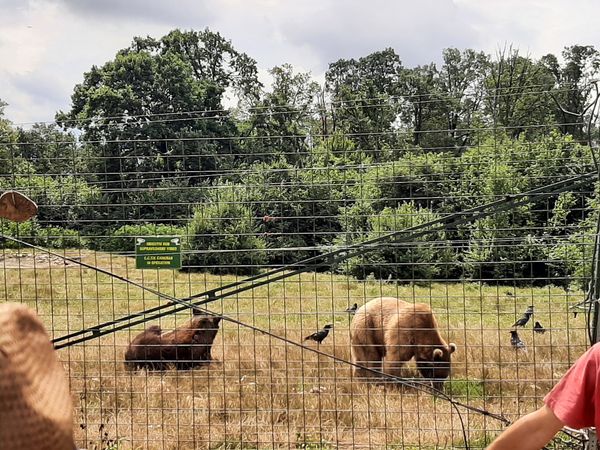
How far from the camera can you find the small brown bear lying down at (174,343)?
7.33 meters

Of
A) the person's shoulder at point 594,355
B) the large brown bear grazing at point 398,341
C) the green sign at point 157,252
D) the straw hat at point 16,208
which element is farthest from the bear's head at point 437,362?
the person's shoulder at point 594,355

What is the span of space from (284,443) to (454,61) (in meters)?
43.5

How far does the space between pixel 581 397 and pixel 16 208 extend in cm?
328

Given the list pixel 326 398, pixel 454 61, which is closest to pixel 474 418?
pixel 326 398

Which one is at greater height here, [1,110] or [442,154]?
[1,110]

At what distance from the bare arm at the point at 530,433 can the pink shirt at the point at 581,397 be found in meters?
0.03

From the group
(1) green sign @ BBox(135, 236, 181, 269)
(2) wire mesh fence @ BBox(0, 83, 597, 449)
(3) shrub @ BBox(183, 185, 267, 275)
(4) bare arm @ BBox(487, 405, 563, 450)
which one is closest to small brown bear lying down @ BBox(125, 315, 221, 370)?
(2) wire mesh fence @ BBox(0, 83, 597, 449)

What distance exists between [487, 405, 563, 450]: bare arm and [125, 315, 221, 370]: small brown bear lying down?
19.2ft

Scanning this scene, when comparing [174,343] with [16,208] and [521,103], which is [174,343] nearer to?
[16,208]

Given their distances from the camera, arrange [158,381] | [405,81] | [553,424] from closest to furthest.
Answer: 1. [553,424]
2. [158,381]
3. [405,81]

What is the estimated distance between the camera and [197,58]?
1829 inches

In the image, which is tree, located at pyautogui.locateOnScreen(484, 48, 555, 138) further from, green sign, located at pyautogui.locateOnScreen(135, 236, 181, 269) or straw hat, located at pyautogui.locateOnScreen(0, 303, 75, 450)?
straw hat, located at pyautogui.locateOnScreen(0, 303, 75, 450)

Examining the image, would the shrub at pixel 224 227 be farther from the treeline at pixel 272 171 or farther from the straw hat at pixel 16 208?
the straw hat at pixel 16 208

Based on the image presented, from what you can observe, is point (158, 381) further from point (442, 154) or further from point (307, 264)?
point (442, 154)
